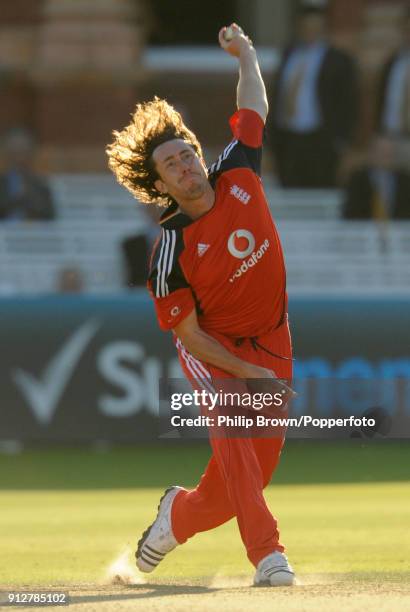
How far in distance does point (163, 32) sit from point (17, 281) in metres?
5.15

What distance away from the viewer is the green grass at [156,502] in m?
8.75

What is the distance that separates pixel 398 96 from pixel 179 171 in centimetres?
871

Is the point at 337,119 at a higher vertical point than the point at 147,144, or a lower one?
lower

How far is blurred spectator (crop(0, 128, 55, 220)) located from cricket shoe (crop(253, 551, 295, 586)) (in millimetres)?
8255

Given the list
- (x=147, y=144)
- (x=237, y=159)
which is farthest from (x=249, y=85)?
(x=147, y=144)

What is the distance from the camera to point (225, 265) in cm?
770

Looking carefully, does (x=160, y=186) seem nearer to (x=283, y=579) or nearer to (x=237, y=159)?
(x=237, y=159)

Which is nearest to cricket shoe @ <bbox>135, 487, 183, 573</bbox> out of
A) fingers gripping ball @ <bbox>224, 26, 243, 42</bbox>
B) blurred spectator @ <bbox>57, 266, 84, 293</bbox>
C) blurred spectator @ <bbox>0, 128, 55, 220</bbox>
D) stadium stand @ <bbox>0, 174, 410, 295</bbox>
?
fingers gripping ball @ <bbox>224, 26, 243, 42</bbox>

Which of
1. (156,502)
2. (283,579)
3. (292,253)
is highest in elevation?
(283,579)

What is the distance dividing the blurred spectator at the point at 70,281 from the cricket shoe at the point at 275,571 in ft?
23.2

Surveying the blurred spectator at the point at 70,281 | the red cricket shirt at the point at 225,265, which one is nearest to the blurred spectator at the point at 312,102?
the blurred spectator at the point at 70,281

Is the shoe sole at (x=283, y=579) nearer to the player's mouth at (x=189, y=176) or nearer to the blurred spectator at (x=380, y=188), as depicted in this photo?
the player's mouth at (x=189, y=176)

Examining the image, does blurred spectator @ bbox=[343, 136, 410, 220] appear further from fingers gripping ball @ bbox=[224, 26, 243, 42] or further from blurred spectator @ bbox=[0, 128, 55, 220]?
fingers gripping ball @ bbox=[224, 26, 243, 42]

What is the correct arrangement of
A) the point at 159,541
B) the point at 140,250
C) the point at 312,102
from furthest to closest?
the point at 312,102 < the point at 140,250 < the point at 159,541
